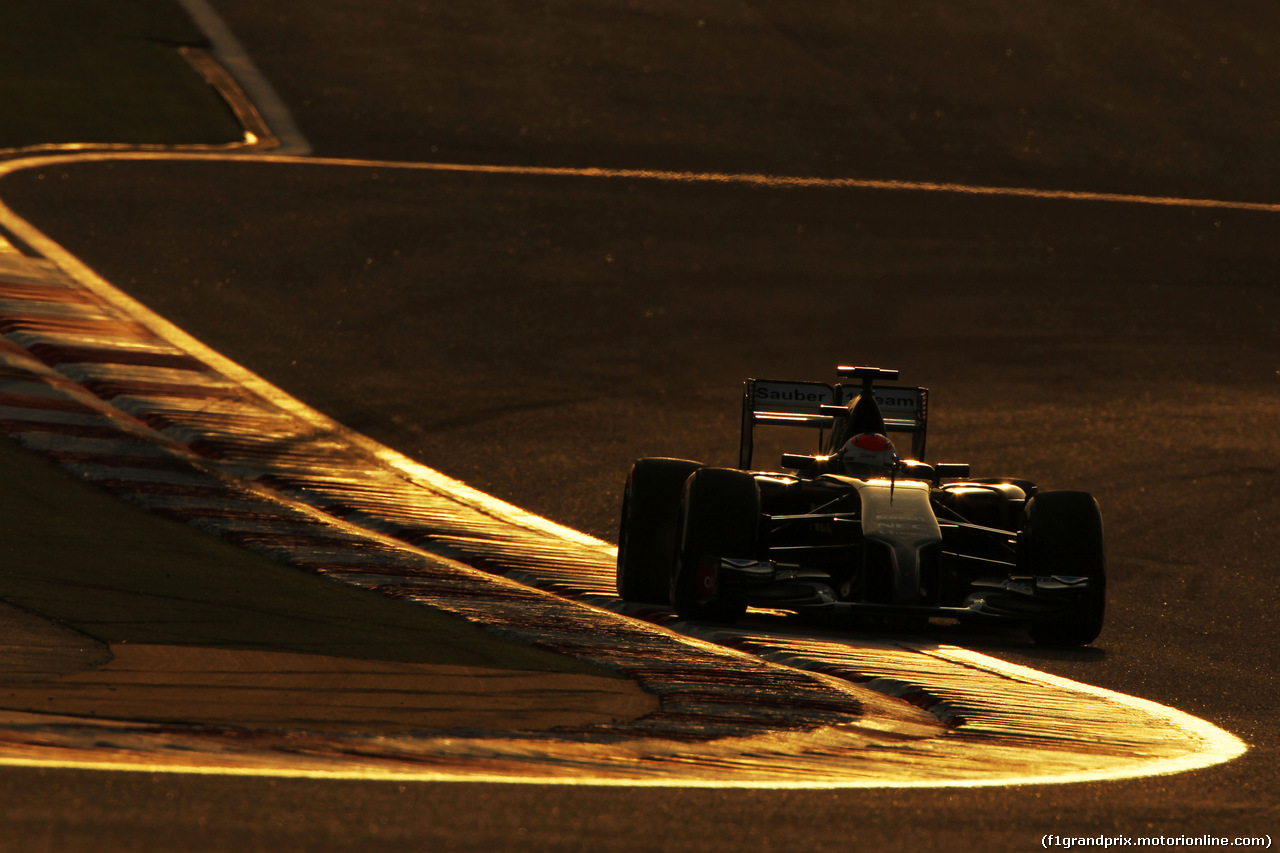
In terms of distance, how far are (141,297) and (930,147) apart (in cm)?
1133

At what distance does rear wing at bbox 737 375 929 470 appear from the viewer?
951 cm

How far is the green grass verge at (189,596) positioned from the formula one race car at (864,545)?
Result: 127 cm

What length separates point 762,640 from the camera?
765 cm

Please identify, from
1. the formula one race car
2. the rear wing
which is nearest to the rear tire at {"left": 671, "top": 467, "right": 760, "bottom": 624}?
the formula one race car

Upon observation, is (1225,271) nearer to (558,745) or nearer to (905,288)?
(905,288)

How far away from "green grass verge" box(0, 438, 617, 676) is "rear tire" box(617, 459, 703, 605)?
1.25 meters

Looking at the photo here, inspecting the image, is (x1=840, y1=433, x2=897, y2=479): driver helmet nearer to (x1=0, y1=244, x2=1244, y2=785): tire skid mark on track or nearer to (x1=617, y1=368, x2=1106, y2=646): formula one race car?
(x1=617, y1=368, x2=1106, y2=646): formula one race car

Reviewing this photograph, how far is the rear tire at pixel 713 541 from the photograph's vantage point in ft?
26.3

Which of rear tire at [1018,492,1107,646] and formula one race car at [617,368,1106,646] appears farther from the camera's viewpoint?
rear tire at [1018,492,1107,646]

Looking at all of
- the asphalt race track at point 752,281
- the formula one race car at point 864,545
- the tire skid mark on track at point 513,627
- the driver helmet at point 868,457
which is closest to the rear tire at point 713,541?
the formula one race car at point 864,545

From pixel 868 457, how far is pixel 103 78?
17733 millimetres

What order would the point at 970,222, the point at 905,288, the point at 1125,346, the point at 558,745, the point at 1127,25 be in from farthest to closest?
the point at 1127,25, the point at 970,222, the point at 905,288, the point at 1125,346, the point at 558,745

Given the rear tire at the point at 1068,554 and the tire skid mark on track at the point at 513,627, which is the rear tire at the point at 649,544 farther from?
the rear tire at the point at 1068,554

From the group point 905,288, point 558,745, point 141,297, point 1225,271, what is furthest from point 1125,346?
point 558,745
